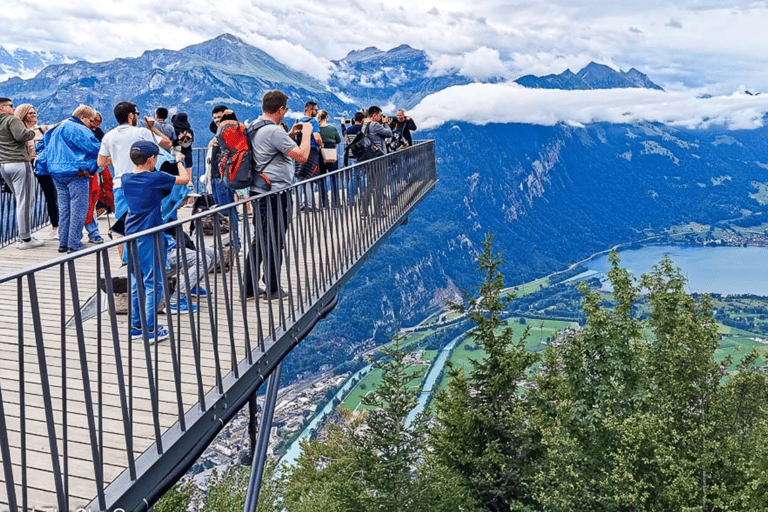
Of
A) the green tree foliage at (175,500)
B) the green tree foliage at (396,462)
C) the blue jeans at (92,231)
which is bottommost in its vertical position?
the green tree foliage at (175,500)

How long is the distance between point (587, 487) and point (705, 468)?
442cm

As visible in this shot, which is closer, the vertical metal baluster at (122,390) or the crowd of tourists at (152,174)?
the vertical metal baluster at (122,390)

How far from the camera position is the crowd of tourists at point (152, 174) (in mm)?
5867

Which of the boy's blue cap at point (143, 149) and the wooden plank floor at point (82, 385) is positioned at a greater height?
the boy's blue cap at point (143, 149)

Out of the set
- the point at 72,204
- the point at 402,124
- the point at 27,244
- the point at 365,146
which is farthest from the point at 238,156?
the point at 402,124

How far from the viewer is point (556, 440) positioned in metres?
19.4

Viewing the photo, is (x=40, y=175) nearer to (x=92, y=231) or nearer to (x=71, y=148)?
(x=92, y=231)

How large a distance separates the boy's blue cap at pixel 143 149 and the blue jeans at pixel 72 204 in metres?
4.10

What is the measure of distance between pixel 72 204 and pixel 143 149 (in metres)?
4.26

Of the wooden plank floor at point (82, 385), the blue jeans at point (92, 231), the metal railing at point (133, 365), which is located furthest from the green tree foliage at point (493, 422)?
the wooden plank floor at point (82, 385)

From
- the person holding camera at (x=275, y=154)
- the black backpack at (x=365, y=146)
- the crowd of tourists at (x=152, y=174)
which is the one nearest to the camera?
the crowd of tourists at (x=152, y=174)

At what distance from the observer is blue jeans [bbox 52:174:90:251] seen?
927 cm

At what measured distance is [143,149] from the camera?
5754 mm

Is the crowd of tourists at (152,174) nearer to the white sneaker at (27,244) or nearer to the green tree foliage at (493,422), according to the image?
the white sneaker at (27,244)
